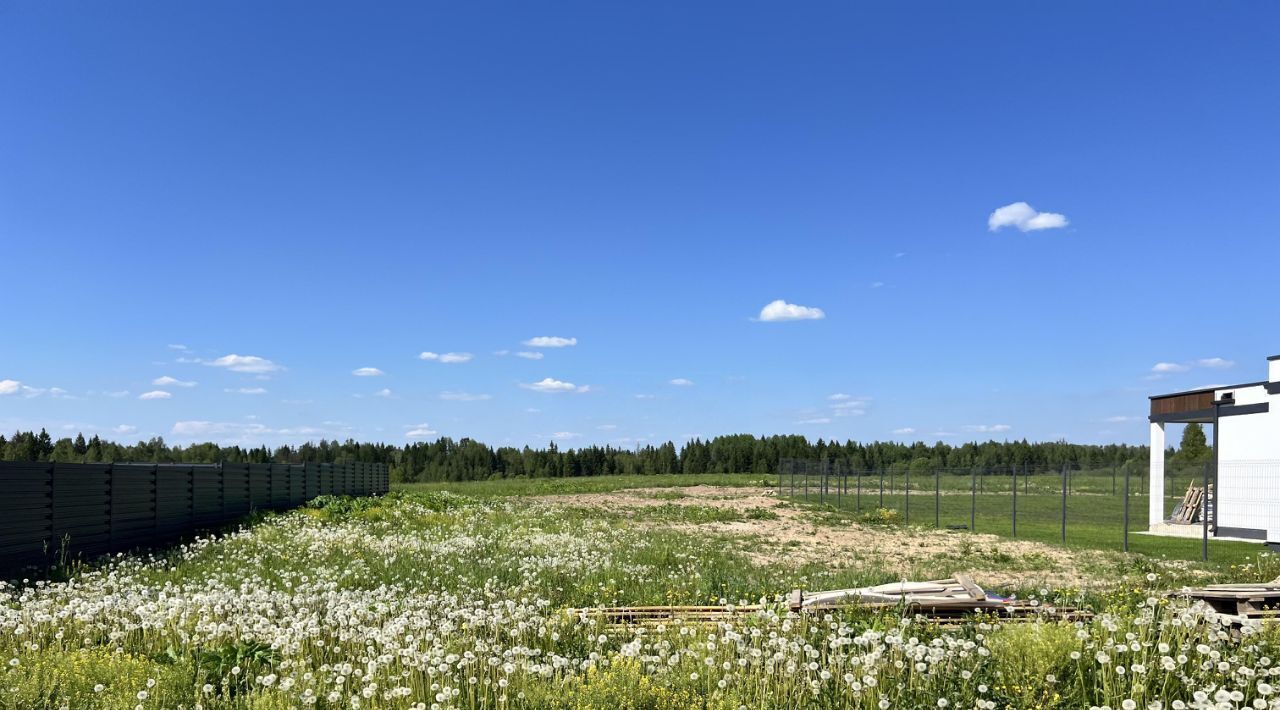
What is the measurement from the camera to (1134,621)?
6531mm

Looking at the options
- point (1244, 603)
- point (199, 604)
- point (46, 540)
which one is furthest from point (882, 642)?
point (46, 540)

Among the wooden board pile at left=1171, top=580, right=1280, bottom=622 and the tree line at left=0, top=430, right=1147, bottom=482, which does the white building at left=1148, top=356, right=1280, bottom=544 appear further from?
the tree line at left=0, top=430, right=1147, bottom=482

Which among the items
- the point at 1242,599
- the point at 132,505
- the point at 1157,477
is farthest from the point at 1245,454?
the point at 132,505

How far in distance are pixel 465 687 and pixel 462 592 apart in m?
3.93

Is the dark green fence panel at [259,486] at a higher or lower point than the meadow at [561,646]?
lower

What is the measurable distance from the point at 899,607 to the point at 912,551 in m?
10.8

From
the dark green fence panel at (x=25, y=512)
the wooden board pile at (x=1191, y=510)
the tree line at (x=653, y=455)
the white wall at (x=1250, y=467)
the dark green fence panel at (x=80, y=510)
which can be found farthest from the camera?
the tree line at (x=653, y=455)

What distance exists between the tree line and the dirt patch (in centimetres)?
6388

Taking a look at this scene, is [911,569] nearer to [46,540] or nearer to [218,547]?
[218,547]

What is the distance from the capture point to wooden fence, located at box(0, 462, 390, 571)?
1264 centimetres

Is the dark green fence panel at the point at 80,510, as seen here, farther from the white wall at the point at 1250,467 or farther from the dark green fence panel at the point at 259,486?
the white wall at the point at 1250,467

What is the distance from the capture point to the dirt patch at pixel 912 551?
14312mm

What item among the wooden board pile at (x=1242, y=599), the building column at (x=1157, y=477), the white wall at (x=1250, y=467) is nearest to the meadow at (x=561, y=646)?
the wooden board pile at (x=1242, y=599)

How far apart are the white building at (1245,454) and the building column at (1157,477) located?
0.15 m
